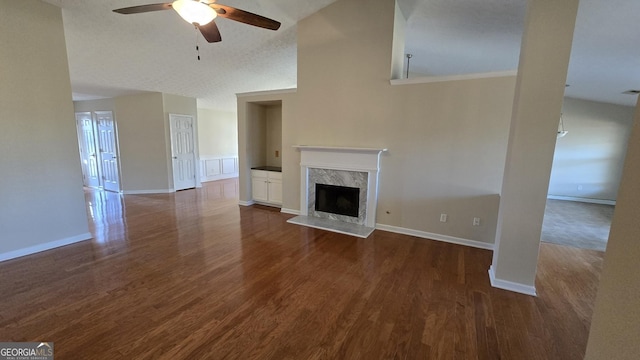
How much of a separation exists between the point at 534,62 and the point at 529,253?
1.80m

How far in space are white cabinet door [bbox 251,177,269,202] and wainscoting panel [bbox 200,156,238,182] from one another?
3541 mm

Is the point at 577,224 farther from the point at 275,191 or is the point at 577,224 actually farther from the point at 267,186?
the point at 267,186

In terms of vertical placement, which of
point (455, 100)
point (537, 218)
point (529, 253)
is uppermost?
point (455, 100)

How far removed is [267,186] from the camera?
18.6ft

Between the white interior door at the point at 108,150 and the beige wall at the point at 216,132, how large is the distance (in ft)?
7.34

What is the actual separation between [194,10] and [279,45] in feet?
10.9

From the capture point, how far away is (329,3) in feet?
14.4

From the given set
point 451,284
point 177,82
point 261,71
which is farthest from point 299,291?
point 177,82

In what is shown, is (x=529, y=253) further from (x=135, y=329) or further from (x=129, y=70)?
(x=129, y=70)

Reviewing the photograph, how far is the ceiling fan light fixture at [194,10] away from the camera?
2100mm

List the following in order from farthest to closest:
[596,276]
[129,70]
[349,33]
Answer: [129,70]
[349,33]
[596,276]

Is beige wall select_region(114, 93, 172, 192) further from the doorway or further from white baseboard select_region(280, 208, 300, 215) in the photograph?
white baseboard select_region(280, 208, 300, 215)

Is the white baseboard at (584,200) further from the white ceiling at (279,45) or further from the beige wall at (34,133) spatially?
the beige wall at (34,133)

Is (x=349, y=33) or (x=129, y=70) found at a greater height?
(x=349, y=33)
